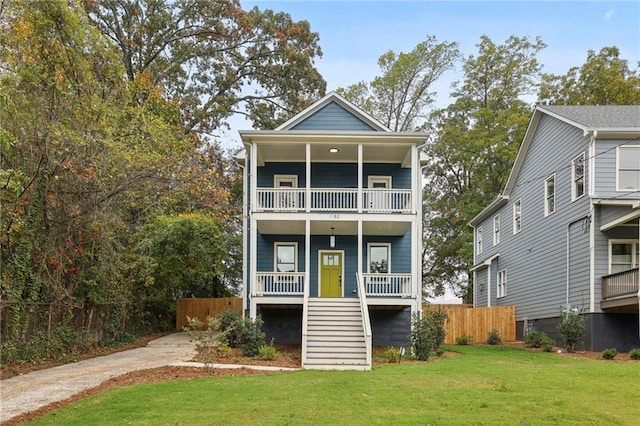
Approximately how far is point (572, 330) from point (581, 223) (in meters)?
3.55

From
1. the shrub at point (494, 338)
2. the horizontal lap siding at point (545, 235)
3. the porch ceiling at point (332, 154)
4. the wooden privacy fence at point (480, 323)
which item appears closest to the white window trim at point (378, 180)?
the porch ceiling at point (332, 154)

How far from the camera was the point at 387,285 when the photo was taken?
1761 cm

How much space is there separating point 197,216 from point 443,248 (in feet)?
61.8

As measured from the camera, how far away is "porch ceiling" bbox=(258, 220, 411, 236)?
1794cm

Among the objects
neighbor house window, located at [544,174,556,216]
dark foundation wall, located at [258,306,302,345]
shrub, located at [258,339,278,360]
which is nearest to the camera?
shrub, located at [258,339,278,360]

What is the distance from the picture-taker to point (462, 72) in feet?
116

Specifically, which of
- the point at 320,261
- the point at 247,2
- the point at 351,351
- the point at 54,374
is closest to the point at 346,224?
the point at 320,261

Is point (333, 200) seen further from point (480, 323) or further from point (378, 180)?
point (480, 323)

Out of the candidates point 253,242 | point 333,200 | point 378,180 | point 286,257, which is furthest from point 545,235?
point 253,242

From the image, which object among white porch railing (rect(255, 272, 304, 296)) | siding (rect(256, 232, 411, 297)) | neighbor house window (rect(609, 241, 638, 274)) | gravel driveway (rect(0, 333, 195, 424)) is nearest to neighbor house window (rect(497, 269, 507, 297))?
siding (rect(256, 232, 411, 297))

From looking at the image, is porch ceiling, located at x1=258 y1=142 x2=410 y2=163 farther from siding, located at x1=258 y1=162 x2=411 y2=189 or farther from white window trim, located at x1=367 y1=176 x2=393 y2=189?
white window trim, located at x1=367 y1=176 x2=393 y2=189

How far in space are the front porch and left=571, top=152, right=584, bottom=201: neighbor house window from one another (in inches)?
123

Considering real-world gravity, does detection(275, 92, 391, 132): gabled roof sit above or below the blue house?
above

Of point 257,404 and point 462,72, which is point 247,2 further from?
point 257,404
